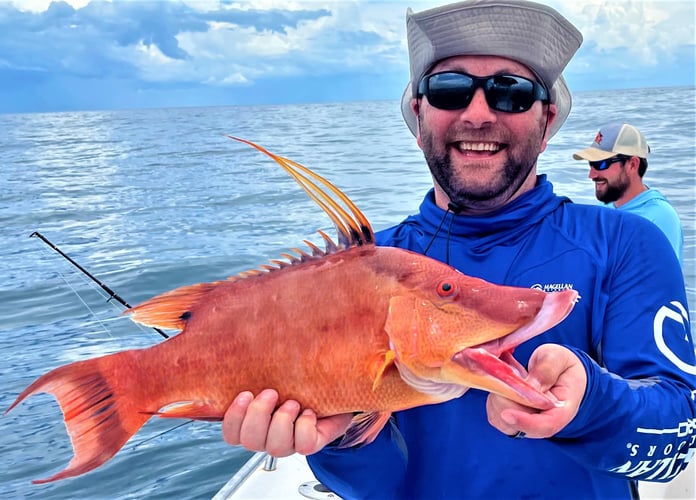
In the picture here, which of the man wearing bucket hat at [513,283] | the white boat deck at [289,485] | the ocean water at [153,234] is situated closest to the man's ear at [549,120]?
the man wearing bucket hat at [513,283]

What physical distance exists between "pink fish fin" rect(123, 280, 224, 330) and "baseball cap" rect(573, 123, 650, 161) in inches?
200

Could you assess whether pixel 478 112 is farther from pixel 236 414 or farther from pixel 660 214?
pixel 660 214

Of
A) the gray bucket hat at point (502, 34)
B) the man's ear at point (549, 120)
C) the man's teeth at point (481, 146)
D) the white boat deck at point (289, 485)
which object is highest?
the gray bucket hat at point (502, 34)

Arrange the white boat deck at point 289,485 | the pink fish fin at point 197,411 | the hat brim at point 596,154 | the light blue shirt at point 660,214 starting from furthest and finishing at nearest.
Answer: the hat brim at point 596,154 → the light blue shirt at point 660,214 → the white boat deck at point 289,485 → the pink fish fin at point 197,411

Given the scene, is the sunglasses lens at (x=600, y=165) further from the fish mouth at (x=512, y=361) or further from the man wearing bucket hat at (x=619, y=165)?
the fish mouth at (x=512, y=361)

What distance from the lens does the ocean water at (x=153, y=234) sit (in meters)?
5.40

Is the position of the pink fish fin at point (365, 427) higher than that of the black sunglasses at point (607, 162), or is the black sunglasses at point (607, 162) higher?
the black sunglasses at point (607, 162)

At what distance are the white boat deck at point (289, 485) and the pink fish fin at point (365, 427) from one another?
1719mm

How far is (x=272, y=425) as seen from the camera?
1.55m

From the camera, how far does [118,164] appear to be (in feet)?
89.7

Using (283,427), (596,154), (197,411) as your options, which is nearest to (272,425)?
(283,427)

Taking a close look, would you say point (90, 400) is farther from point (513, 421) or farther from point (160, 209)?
point (160, 209)

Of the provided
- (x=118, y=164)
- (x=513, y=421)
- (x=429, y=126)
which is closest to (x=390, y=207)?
(x=429, y=126)

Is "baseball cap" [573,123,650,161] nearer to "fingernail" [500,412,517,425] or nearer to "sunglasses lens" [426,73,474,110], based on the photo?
"sunglasses lens" [426,73,474,110]
